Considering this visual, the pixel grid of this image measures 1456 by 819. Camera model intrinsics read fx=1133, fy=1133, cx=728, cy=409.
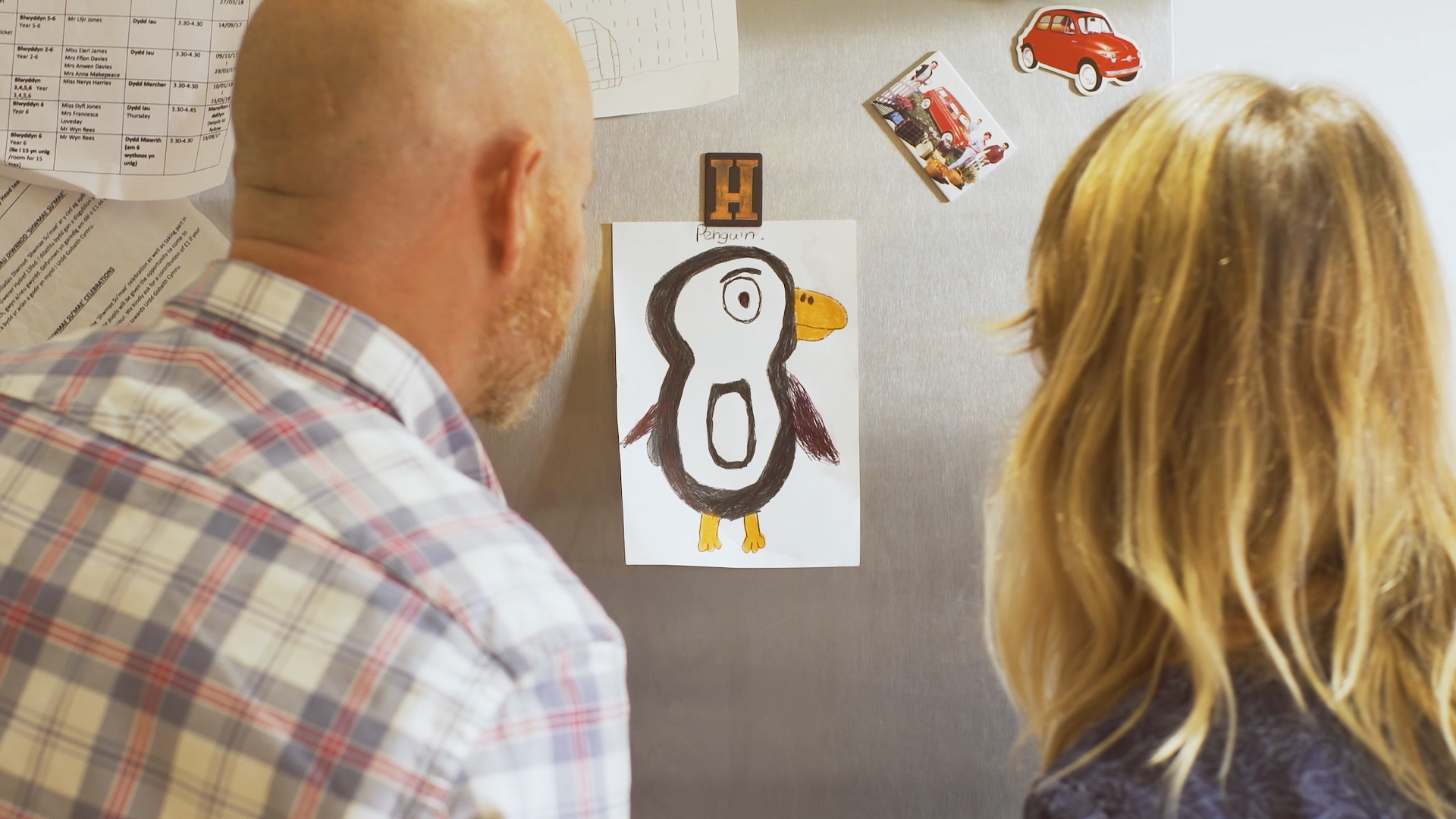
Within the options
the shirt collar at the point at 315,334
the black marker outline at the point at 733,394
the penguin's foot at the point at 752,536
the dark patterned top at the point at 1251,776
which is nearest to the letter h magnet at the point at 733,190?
the black marker outline at the point at 733,394

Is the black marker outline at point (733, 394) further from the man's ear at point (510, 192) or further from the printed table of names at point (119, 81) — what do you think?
the printed table of names at point (119, 81)

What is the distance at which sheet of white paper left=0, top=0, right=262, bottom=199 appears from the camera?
0.89 m

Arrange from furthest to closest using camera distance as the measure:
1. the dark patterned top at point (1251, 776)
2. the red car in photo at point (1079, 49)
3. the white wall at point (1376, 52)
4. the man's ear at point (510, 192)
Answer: the white wall at point (1376, 52) < the red car in photo at point (1079, 49) < the man's ear at point (510, 192) < the dark patterned top at point (1251, 776)

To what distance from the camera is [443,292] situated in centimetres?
61

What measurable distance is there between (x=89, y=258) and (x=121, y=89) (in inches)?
5.4

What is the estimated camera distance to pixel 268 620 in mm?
454

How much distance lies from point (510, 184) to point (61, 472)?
25 cm

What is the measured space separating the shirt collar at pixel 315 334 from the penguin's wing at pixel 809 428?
35cm

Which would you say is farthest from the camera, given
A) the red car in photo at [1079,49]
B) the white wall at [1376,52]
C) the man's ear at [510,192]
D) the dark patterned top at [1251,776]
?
the white wall at [1376,52]

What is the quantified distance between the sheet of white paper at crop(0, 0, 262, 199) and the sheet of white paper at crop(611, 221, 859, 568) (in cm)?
35

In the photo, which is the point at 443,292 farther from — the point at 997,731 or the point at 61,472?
the point at 997,731

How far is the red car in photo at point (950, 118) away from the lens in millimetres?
847

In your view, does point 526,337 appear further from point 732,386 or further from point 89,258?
point 89,258

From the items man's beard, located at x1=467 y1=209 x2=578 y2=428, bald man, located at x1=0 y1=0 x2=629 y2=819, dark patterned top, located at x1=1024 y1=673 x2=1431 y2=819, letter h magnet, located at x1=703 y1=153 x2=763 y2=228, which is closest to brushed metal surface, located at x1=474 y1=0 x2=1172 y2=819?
letter h magnet, located at x1=703 y1=153 x2=763 y2=228
